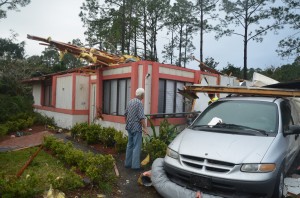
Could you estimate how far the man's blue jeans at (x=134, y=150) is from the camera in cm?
667

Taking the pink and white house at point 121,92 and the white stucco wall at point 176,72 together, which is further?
the white stucco wall at point 176,72

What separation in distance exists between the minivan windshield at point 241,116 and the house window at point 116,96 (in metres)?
5.26

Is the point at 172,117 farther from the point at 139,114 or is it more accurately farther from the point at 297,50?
the point at 297,50

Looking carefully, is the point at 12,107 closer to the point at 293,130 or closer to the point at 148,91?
the point at 148,91

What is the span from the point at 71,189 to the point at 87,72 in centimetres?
999

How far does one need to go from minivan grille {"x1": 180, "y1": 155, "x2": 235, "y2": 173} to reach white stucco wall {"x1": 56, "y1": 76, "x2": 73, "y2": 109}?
1060cm

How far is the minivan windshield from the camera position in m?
5.10

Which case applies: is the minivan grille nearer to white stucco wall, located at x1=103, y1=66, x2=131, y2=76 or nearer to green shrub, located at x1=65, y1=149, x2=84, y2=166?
green shrub, located at x1=65, y1=149, x2=84, y2=166

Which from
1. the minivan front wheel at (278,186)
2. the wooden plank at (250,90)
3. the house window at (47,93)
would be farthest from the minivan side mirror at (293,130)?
the house window at (47,93)

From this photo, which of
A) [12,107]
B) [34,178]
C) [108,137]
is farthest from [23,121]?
[34,178]

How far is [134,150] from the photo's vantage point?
6.64 m

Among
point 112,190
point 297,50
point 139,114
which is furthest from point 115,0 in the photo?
point 112,190

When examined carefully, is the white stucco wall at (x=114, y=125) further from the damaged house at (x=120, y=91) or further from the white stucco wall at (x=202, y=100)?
the white stucco wall at (x=202, y=100)

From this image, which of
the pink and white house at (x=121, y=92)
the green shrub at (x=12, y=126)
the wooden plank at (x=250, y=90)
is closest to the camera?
the wooden plank at (x=250, y=90)
